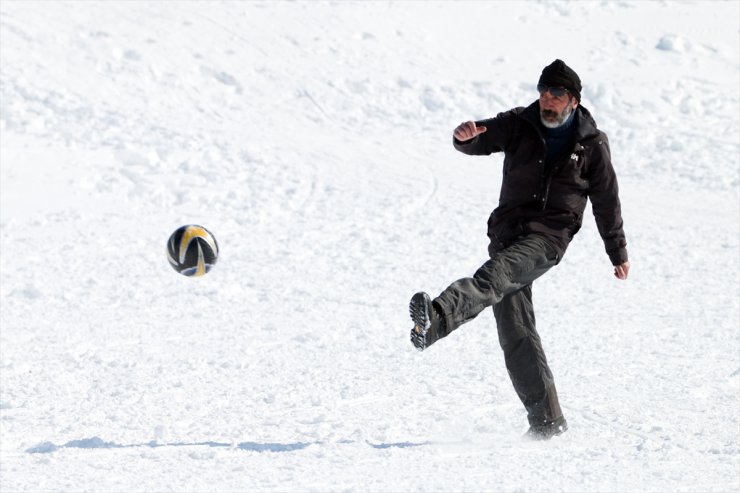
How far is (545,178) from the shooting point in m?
5.53

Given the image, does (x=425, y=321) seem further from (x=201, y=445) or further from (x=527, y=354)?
(x=201, y=445)

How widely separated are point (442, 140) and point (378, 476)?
1091 centimetres

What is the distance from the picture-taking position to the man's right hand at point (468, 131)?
552 cm

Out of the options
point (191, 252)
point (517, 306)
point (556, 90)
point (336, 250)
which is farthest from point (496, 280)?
point (336, 250)

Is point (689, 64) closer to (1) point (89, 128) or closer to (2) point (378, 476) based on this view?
(1) point (89, 128)

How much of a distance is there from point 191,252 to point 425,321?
2248 mm

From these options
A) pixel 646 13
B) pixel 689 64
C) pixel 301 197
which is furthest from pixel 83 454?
pixel 646 13

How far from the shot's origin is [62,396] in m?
6.70

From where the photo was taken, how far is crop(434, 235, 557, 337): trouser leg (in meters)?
5.12

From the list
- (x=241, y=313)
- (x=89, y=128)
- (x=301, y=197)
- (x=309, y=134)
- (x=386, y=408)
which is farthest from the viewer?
(x=309, y=134)

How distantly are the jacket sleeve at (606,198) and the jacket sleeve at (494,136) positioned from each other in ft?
1.53

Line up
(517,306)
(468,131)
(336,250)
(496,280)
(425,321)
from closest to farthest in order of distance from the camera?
(425,321) < (496,280) < (468,131) < (517,306) < (336,250)

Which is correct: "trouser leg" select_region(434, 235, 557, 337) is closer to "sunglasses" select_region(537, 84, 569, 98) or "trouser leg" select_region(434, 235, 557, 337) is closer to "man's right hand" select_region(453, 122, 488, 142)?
"man's right hand" select_region(453, 122, 488, 142)

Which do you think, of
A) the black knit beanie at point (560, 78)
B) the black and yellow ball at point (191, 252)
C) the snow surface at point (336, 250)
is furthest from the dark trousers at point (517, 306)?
the black and yellow ball at point (191, 252)
